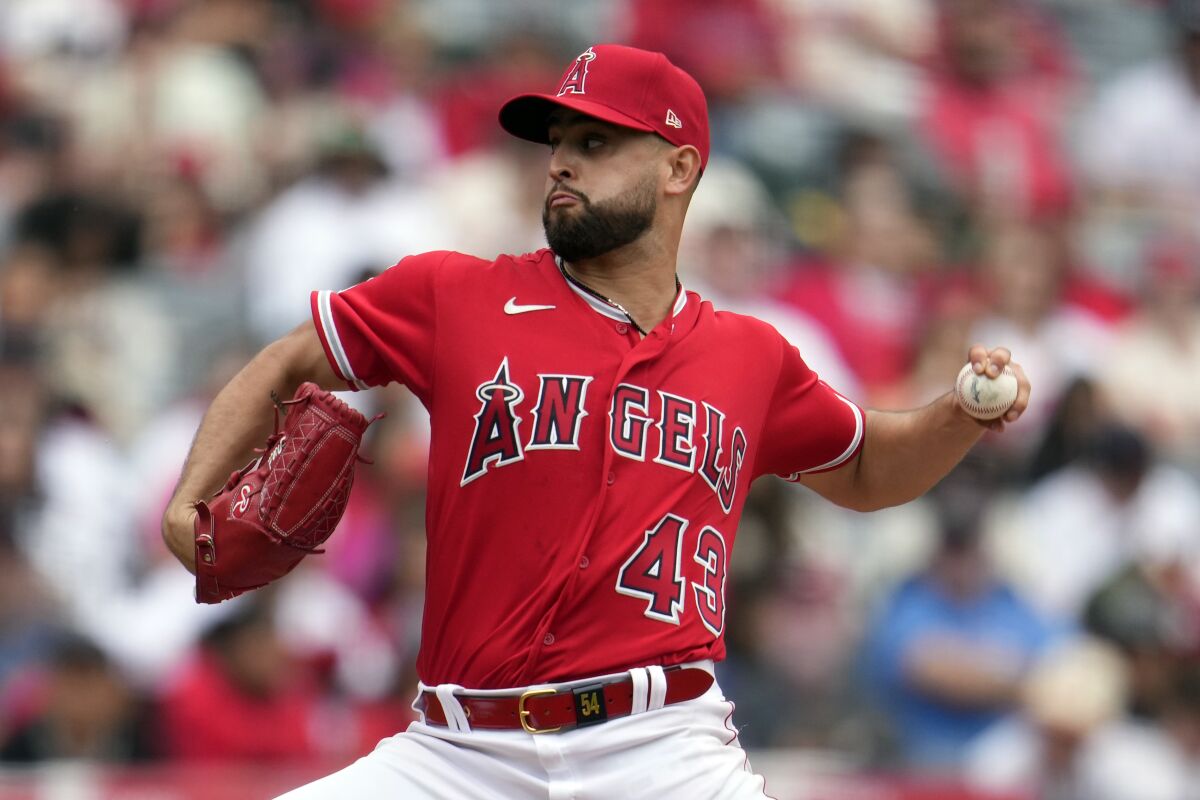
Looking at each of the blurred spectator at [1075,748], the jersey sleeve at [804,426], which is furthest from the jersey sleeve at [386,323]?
the blurred spectator at [1075,748]

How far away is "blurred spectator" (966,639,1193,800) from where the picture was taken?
7766mm

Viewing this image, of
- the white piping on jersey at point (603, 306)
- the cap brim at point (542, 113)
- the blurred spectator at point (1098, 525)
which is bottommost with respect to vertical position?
the blurred spectator at point (1098, 525)

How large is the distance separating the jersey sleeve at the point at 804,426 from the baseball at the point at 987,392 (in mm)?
314

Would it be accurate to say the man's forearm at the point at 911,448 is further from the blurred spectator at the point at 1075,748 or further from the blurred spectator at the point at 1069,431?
the blurred spectator at the point at 1069,431

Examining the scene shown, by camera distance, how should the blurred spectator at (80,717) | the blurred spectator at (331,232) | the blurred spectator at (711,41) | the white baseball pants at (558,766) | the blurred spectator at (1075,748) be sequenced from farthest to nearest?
1. the blurred spectator at (711,41)
2. the blurred spectator at (331,232)
3. the blurred spectator at (1075,748)
4. the blurred spectator at (80,717)
5. the white baseball pants at (558,766)

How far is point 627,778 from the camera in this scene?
3.93 meters

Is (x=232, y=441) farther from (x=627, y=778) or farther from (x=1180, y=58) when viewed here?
(x=1180, y=58)

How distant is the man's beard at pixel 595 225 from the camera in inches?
165

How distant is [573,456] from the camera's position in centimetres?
404

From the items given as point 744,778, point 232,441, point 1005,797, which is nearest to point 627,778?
point 744,778

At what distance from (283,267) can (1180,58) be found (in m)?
6.12

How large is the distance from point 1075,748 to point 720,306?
2.48m

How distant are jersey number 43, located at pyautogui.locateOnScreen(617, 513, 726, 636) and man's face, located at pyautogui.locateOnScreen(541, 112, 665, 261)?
0.66 meters

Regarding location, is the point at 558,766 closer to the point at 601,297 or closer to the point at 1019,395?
the point at 601,297
